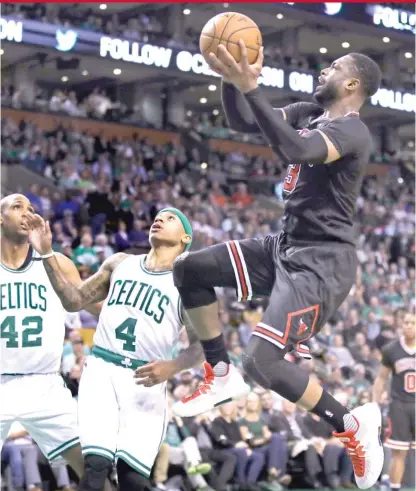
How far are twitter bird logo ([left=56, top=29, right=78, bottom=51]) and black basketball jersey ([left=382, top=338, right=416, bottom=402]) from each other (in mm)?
12320

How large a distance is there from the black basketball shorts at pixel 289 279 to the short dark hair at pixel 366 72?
0.86 meters

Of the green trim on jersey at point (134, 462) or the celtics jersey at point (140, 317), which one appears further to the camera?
the celtics jersey at point (140, 317)

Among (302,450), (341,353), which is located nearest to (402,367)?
(302,450)

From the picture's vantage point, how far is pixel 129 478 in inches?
240

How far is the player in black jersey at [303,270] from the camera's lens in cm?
513

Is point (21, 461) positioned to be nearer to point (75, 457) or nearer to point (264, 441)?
point (264, 441)

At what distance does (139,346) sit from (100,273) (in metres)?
0.58

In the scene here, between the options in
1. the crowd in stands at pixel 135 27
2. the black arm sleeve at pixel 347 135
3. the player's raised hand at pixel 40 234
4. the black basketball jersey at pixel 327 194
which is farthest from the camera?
the crowd in stands at pixel 135 27

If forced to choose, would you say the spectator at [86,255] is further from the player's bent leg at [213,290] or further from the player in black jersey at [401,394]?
the player's bent leg at [213,290]

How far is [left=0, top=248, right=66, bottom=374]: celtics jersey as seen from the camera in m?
6.60

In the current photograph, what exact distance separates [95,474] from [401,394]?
549 centimetres

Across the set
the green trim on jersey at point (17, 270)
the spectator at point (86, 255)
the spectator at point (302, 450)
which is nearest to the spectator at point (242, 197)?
the spectator at point (86, 255)

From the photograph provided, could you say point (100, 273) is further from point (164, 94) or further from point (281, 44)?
point (281, 44)

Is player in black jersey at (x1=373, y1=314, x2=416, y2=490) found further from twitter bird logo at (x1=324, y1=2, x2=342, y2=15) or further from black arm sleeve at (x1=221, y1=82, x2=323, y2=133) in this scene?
twitter bird logo at (x1=324, y1=2, x2=342, y2=15)
